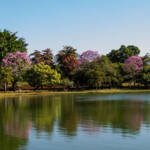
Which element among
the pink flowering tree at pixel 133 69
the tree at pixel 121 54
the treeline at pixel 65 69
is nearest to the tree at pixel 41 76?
the treeline at pixel 65 69

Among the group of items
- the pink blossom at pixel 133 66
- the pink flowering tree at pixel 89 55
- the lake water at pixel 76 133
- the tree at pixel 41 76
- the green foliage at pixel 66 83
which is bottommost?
the lake water at pixel 76 133

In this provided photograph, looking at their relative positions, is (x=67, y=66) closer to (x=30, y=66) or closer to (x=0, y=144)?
(x=30, y=66)

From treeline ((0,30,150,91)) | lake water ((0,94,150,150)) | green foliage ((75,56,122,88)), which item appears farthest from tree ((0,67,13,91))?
lake water ((0,94,150,150))

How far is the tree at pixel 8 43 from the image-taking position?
85062 mm

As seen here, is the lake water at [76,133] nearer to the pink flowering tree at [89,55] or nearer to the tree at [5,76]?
the tree at [5,76]

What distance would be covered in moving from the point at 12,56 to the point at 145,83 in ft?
88.9

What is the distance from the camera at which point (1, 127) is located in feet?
91.9

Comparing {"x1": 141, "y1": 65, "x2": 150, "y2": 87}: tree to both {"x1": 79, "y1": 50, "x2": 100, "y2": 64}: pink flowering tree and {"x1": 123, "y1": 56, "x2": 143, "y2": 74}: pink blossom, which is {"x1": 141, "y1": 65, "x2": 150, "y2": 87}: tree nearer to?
{"x1": 123, "y1": 56, "x2": 143, "y2": 74}: pink blossom

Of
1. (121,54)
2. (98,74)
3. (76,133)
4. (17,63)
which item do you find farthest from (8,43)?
(76,133)

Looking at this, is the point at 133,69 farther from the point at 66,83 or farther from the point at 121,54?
the point at 121,54

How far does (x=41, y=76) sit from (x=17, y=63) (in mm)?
5867

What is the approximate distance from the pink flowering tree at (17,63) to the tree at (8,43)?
311 cm

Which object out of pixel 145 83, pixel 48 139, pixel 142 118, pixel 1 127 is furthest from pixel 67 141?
pixel 145 83

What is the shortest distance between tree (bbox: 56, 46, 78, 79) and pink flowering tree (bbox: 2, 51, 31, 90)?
36.0 ft
